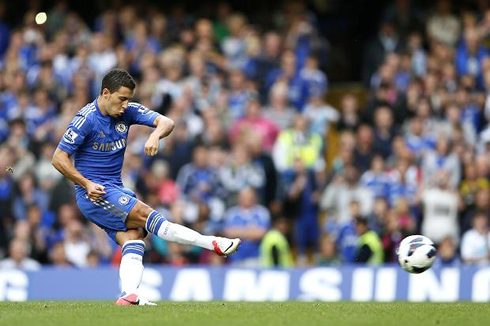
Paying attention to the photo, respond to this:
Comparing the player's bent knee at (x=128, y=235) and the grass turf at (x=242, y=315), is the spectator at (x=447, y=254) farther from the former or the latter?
the player's bent knee at (x=128, y=235)

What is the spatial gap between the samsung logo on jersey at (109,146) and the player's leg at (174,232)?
0.63 metres

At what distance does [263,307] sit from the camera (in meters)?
10.9

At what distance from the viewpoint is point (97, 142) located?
1072 cm

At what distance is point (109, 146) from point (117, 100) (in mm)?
485

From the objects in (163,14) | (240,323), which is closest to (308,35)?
(163,14)

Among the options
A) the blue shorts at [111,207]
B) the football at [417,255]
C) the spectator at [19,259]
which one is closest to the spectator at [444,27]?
the spectator at [19,259]

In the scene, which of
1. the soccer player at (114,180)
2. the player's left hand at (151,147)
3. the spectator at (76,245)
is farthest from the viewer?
the spectator at (76,245)

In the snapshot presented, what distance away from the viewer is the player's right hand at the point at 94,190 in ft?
34.1

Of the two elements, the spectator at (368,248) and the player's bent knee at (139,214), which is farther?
the spectator at (368,248)

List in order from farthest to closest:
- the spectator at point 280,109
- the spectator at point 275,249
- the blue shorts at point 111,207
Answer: the spectator at point 280,109 → the spectator at point 275,249 → the blue shorts at point 111,207

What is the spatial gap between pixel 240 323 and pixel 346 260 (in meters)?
7.83

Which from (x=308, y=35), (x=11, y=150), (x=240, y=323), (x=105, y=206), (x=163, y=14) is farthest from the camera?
(x=163, y=14)

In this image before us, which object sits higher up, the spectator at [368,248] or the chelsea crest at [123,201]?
the spectator at [368,248]

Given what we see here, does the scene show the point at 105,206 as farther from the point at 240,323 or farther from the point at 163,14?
the point at 163,14
